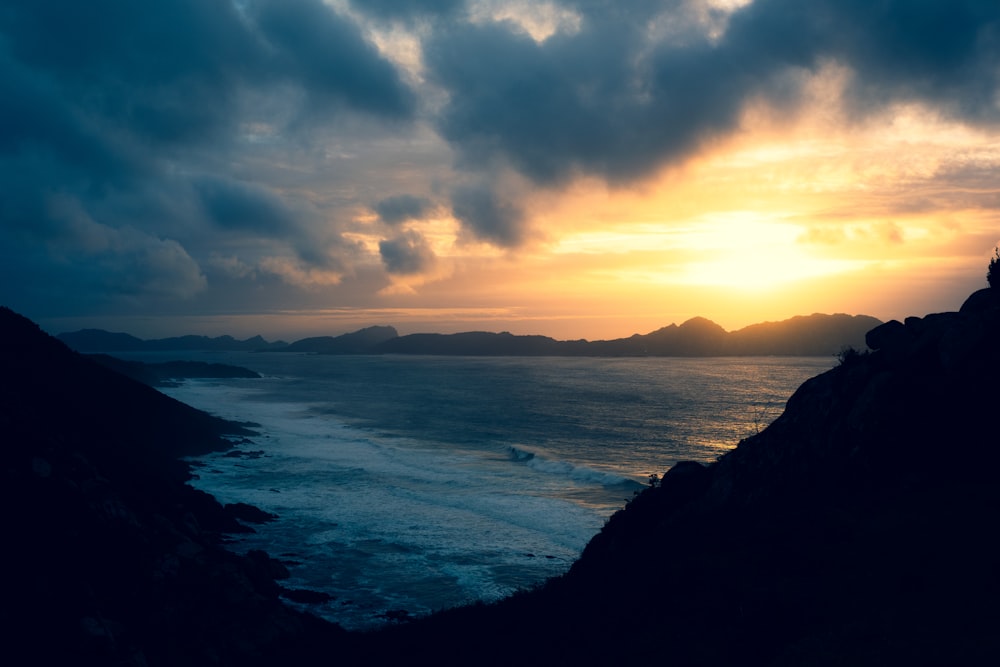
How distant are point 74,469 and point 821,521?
84.0 ft

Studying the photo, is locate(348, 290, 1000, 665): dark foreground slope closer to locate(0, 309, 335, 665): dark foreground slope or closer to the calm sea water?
locate(0, 309, 335, 665): dark foreground slope

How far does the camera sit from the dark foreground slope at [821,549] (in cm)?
1165

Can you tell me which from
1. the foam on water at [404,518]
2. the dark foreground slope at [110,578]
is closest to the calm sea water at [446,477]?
the foam on water at [404,518]

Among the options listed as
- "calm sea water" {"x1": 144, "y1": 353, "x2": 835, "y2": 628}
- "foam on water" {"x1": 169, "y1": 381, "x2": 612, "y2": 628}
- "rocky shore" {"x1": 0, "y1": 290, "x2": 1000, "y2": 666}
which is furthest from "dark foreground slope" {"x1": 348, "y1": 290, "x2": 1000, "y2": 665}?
"calm sea water" {"x1": 144, "y1": 353, "x2": 835, "y2": 628}

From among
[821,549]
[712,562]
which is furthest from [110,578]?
[821,549]

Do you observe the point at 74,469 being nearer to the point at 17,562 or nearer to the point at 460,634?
the point at 17,562

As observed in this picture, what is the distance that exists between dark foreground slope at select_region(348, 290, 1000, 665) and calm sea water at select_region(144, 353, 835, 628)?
10193 millimetres

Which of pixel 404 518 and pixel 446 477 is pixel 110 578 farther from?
pixel 446 477

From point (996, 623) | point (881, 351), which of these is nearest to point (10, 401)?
point (996, 623)

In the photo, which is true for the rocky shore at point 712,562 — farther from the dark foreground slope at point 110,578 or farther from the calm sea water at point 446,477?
the calm sea water at point 446,477

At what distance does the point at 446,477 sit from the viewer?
2051 inches

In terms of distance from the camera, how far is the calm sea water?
31.4m

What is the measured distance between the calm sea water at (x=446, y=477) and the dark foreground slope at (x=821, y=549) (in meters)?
10.2

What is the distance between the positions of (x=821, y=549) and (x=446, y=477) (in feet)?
130
